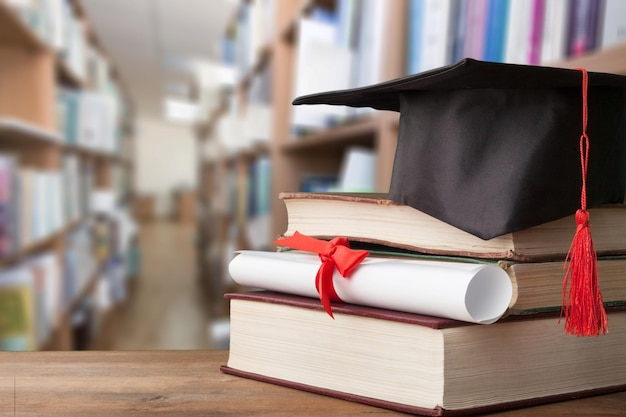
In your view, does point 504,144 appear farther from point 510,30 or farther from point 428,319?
point 510,30

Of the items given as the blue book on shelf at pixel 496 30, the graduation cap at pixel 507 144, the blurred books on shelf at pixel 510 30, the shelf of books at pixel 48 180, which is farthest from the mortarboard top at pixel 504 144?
the shelf of books at pixel 48 180

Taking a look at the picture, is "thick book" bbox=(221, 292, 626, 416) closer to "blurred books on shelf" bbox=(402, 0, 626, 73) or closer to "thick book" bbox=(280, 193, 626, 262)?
"thick book" bbox=(280, 193, 626, 262)

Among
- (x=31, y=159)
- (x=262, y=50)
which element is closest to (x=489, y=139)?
(x=262, y=50)

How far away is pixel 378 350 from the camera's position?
1.27 ft

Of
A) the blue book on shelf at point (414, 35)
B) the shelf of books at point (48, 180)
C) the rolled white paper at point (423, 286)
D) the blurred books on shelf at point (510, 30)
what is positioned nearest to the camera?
the rolled white paper at point (423, 286)

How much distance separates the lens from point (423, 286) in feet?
1.18

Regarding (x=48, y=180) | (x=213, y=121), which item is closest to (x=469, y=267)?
(x=48, y=180)

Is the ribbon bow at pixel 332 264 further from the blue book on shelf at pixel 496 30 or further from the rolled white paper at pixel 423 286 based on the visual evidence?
the blue book on shelf at pixel 496 30

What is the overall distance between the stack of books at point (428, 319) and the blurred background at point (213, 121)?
296 mm

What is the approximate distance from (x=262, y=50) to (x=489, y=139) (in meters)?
1.99

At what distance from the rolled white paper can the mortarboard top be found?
4cm

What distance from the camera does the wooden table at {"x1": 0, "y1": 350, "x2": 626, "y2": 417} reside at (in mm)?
389

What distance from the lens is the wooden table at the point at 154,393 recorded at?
1.28ft

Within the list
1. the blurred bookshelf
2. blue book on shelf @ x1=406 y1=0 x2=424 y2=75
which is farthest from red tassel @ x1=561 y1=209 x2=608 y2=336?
blue book on shelf @ x1=406 y1=0 x2=424 y2=75
